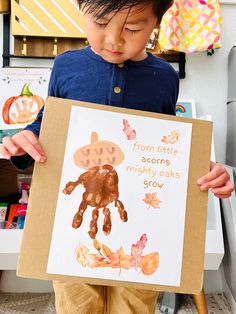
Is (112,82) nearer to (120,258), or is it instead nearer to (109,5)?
(109,5)

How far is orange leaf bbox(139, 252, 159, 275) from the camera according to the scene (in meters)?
0.55

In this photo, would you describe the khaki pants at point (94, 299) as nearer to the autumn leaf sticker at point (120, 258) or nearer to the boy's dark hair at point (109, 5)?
the autumn leaf sticker at point (120, 258)

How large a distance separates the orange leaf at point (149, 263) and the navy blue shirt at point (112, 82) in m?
0.26

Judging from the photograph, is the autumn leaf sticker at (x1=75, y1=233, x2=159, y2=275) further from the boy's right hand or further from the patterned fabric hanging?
the patterned fabric hanging

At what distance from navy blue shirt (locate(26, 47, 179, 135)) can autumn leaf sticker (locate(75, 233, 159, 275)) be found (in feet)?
0.73

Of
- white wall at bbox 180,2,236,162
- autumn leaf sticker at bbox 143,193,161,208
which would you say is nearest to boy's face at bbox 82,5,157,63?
autumn leaf sticker at bbox 143,193,161,208

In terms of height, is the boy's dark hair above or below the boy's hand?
above

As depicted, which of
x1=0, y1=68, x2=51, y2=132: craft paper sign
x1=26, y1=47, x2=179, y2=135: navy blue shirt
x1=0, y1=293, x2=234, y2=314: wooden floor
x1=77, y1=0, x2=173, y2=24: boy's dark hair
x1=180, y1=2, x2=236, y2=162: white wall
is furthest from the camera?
x1=180, y1=2, x2=236, y2=162: white wall

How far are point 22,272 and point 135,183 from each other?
214 millimetres

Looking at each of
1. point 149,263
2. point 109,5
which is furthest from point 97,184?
point 109,5

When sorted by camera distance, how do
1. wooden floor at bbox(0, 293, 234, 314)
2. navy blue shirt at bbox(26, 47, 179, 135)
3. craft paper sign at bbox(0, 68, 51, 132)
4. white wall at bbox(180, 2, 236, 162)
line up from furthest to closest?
white wall at bbox(180, 2, 236, 162)
wooden floor at bbox(0, 293, 234, 314)
craft paper sign at bbox(0, 68, 51, 132)
navy blue shirt at bbox(26, 47, 179, 135)

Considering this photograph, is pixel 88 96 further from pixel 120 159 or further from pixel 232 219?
pixel 232 219

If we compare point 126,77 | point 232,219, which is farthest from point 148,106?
point 232,219

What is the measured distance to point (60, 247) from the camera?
54cm
